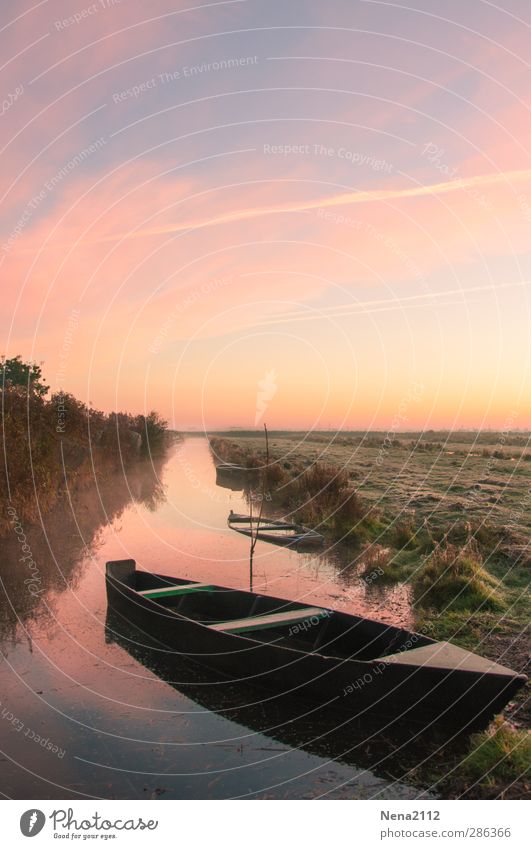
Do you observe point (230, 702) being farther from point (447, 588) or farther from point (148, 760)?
point (447, 588)

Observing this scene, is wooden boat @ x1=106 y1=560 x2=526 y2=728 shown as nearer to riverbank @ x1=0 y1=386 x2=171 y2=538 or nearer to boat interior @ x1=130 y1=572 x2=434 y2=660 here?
boat interior @ x1=130 y1=572 x2=434 y2=660

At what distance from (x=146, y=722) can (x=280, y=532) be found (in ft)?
52.2

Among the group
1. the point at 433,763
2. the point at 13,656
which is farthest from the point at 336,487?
the point at 433,763

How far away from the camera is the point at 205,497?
41875mm

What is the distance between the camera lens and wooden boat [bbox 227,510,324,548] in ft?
76.8

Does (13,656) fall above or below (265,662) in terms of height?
below

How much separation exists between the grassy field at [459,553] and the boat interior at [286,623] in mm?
2072

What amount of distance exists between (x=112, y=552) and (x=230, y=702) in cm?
1238

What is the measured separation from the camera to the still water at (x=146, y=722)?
8.00 m

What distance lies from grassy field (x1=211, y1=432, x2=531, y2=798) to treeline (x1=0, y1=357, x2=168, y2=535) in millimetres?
10942

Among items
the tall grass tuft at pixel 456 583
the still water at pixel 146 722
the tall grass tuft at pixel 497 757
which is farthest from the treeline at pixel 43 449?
the tall grass tuft at pixel 497 757

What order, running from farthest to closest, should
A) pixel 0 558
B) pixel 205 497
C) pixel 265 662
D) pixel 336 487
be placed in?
pixel 205 497 < pixel 336 487 < pixel 0 558 < pixel 265 662

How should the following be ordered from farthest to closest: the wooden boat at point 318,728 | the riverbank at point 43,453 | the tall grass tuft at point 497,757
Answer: the riverbank at point 43,453
the wooden boat at point 318,728
the tall grass tuft at point 497,757

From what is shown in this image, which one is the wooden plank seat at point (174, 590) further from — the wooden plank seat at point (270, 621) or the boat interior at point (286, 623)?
the wooden plank seat at point (270, 621)
